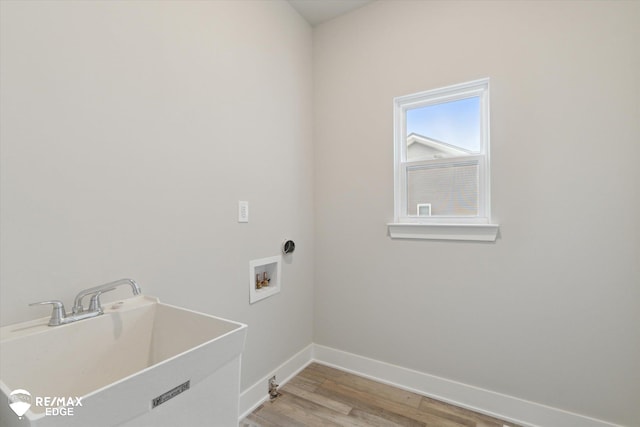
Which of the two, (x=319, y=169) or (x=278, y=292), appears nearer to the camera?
(x=278, y=292)

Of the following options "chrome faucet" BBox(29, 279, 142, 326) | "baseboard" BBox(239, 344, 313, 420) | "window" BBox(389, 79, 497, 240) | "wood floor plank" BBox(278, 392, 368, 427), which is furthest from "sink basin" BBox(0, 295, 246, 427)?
"window" BBox(389, 79, 497, 240)

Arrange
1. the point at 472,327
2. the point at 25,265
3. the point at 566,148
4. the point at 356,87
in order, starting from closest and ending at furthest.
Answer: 1. the point at 25,265
2. the point at 566,148
3. the point at 472,327
4. the point at 356,87

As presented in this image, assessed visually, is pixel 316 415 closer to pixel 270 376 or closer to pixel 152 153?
pixel 270 376

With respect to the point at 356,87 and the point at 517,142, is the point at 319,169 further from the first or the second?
the point at 517,142

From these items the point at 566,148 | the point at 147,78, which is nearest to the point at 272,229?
the point at 147,78

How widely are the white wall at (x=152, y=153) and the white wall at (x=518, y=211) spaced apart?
0.60 metres

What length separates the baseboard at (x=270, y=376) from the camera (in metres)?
1.78

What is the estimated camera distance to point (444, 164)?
202 cm

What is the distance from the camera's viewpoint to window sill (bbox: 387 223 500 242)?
180cm

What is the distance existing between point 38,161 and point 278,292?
1506 millimetres

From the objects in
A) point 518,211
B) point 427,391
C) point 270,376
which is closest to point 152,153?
point 270,376

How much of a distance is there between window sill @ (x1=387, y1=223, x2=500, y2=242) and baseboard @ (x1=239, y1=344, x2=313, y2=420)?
1.23 m

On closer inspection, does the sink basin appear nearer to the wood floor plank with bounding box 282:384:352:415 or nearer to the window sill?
the wood floor plank with bounding box 282:384:352:415

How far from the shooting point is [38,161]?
0.99 meters
